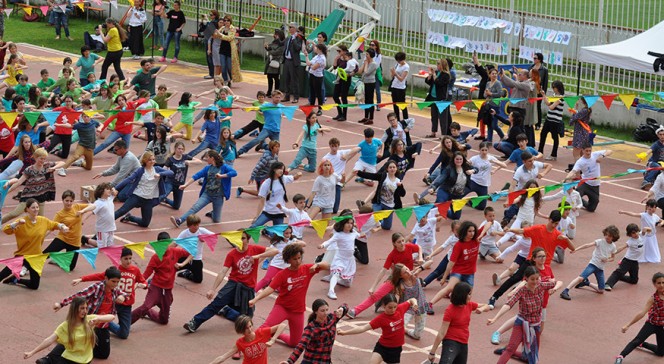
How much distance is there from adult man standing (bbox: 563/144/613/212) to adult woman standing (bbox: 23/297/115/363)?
10.7 metres

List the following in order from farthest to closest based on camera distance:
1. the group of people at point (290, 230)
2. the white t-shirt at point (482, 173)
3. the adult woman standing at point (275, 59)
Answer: the adult woman standing at point (275, 59) < the white t-shirt at point (482, 173) < the group of people at point (290, 230)

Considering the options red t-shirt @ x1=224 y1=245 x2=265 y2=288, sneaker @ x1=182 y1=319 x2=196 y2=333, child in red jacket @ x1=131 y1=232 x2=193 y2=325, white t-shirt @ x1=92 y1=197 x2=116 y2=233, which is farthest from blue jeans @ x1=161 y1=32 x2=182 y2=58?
sneaker @ x1=182 y1=319 x2=196 y2=333

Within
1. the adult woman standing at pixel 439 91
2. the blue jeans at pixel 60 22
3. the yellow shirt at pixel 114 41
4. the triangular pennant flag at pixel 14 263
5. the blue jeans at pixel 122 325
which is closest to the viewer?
the triangular pennant flag at pixel 14 263

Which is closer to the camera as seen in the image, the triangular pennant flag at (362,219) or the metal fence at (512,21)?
the triangular pennant flag at (362,219)

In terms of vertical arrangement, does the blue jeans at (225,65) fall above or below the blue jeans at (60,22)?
below

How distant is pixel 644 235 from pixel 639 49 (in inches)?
363

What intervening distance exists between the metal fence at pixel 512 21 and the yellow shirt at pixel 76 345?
19055mm

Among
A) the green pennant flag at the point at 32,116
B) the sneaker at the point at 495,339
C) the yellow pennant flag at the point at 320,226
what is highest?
the green pennant flag at the point at 32,116

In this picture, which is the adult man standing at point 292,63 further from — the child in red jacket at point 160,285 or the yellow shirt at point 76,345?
the yellow shirt at point 76,345

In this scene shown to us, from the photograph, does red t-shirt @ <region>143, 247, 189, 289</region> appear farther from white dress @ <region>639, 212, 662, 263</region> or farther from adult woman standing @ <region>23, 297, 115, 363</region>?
white dress @ <region>639, 212, 662, 263</region>

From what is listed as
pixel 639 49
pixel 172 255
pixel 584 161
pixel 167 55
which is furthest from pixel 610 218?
pixel 167 55

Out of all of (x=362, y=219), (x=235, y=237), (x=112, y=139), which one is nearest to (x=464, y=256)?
(x=362, y=219)

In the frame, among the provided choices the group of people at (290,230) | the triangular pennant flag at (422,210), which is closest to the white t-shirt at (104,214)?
the group of people at (290,230)

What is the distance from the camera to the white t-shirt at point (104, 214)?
1741 cm
